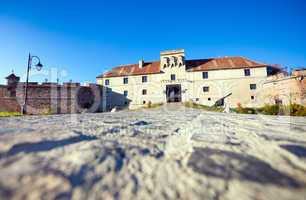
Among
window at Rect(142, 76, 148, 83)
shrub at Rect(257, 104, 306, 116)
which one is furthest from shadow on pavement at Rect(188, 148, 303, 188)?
window at Rect(142, 76, 148, 83)

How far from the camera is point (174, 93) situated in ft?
87.8

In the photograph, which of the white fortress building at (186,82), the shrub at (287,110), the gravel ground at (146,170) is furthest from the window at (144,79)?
the gravel ground at (146,170)

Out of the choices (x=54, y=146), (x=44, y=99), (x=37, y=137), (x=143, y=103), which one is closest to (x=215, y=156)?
(x=54, y=146)

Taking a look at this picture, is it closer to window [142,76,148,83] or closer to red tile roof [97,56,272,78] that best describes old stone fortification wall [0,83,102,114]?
red tile roof [97,56,272,78]

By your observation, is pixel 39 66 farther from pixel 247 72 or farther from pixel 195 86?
pixel 247 72

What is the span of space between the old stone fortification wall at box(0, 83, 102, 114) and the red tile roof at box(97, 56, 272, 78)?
19.2ft

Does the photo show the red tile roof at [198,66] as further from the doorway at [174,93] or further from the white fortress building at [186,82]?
the doorway at [174,93]

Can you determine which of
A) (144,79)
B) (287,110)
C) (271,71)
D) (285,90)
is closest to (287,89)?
(285,90)

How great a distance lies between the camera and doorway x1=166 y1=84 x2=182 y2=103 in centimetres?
2597

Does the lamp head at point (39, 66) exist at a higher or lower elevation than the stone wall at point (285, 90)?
higher

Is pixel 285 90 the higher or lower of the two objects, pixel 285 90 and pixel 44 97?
the higher

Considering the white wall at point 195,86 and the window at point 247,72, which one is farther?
the window at point 247,72

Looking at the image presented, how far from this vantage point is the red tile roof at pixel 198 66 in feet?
80.0

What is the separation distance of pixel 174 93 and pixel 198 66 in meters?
5.96
